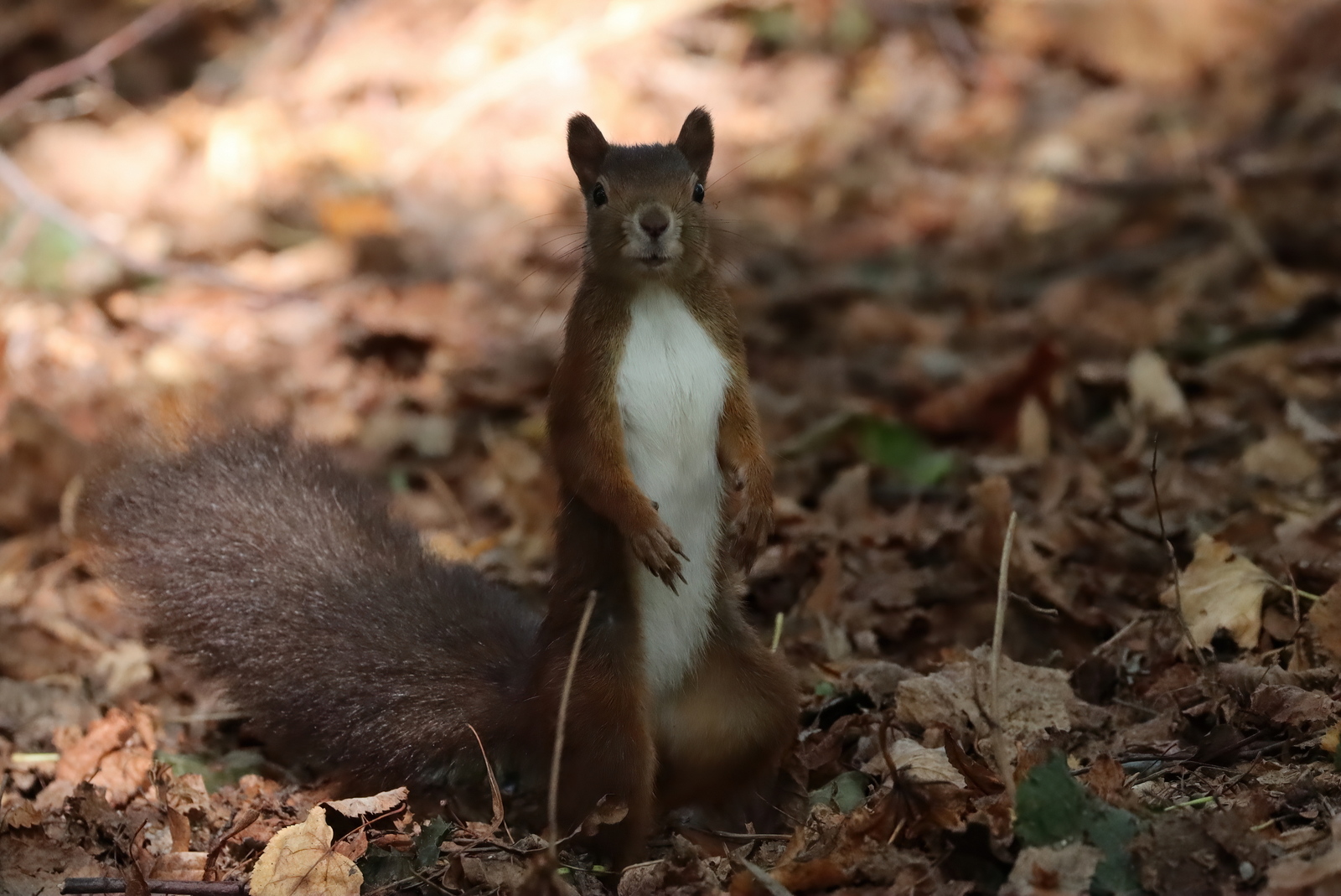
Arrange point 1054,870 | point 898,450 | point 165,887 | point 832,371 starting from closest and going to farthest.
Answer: point 1054,870 → point 165,887 → point 898,450 → point 832,371

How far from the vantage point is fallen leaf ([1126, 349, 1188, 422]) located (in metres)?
4.15

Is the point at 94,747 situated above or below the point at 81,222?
below

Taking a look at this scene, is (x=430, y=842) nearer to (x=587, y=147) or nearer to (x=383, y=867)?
(x=383, y=867)

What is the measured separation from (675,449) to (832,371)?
2554 millimetres

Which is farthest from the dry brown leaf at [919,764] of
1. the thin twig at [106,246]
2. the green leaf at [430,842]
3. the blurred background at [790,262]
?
the thin twig at [106,246]

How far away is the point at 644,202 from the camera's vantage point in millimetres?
2553

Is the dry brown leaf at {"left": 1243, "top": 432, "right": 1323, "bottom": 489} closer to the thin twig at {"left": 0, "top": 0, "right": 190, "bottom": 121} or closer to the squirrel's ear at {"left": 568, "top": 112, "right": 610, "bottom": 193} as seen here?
the squirrel's ear at {"left": 568, "top": 112, "right": 610, "bottom": 193}

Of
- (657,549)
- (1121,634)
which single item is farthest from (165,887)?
(1121,634)

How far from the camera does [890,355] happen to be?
5137 mm

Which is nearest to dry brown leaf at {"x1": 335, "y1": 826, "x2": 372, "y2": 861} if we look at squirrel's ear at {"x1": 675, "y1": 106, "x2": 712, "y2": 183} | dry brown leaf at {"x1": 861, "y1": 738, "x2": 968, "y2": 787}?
dry brown leaf at {"x1": 861, "y1": 738, "x2": 968, "y2": 787}

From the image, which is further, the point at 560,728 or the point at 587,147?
the point at 587,147

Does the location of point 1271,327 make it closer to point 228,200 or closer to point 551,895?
point 551,895

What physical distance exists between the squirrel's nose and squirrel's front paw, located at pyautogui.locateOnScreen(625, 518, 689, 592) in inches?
19.9

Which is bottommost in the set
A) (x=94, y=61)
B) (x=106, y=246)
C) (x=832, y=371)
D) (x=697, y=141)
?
(x=832, y=371)
